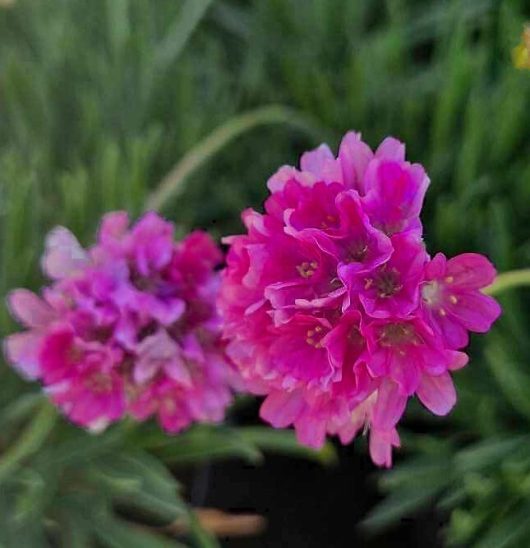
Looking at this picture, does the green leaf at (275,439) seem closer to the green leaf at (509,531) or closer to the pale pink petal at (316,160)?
the green leaf at (509,531)

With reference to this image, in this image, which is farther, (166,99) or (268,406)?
(166,99)

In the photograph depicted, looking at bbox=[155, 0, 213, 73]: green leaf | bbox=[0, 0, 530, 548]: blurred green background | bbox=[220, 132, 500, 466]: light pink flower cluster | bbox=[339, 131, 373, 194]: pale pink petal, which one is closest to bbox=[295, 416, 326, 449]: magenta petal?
bbox=[220, 132, 500, 466]: light pink flower cluster

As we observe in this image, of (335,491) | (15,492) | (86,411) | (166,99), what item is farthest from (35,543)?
(166,99)

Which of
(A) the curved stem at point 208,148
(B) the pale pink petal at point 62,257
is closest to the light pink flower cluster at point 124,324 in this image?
(B) the pale pink petal at point 62,257

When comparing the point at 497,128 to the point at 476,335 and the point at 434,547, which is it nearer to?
the point at 476,335

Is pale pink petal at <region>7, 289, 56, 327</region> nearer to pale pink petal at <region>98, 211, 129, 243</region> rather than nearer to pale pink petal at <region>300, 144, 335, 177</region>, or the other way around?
pale pink petal at <region>98, 211, 129, 243</region>

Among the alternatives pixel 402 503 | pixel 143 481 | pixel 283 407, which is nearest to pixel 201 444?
pixel 143 481
